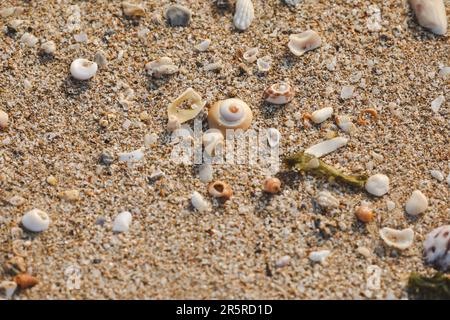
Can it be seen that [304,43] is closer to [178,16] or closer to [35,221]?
[178,16]

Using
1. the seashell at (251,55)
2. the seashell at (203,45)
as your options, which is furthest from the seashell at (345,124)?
the seashell at (203,45)

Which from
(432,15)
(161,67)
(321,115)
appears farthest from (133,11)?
(432,15)

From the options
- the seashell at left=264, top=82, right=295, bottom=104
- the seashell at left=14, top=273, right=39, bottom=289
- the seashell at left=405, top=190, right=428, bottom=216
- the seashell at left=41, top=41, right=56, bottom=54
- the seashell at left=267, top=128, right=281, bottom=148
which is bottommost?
the seashell at left=14, top=273, right=39, bottom=289

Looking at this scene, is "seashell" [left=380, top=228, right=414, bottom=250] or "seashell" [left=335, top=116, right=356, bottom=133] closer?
"seashell" [left=380, top=228, right=414, bottom=250]

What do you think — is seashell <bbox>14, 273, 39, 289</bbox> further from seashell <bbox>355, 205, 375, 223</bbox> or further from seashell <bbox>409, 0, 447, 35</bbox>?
seashell <bbox>409, 0, 447, 35</bbox>

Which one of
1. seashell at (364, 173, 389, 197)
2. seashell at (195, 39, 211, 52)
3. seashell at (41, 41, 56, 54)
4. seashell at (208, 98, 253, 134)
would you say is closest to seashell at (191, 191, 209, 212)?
seashell at (208, 98, 253, 134)
